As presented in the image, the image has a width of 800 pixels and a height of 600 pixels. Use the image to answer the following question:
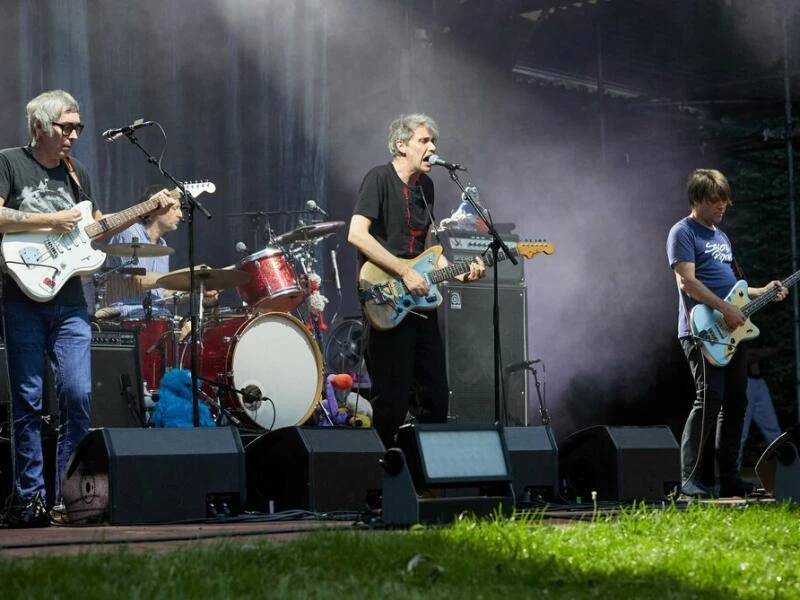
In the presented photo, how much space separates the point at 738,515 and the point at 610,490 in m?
1.43

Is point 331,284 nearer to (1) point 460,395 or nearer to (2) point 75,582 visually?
(1) point 460,395

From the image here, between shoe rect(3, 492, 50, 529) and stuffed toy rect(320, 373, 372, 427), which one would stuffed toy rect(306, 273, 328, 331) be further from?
shoe rect(3, 492, 50, 529)

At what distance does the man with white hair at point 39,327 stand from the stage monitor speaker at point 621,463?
2.62m

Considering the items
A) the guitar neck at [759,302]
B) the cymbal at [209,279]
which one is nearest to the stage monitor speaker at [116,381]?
the cymbal at [209,279]

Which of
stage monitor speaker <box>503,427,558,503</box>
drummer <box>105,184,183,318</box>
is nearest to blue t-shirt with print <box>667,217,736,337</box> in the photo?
stage monitor speaker <box>503,427,558,503</box>

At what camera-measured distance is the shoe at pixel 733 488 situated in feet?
25.0

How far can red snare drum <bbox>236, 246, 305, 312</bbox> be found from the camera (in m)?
9.64

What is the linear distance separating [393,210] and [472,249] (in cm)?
360

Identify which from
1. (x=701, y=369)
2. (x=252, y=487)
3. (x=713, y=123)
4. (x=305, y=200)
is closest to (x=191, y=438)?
(x=252, y=487)

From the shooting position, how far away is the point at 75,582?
331 cm

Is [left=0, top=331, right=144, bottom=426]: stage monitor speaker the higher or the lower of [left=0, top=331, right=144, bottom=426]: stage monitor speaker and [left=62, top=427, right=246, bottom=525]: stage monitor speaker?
the higher

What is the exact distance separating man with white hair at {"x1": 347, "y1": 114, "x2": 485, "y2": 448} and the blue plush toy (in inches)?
70.8

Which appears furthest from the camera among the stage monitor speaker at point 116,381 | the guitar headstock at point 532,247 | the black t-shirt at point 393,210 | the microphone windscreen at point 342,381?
the microphone windscreen at point 342,381

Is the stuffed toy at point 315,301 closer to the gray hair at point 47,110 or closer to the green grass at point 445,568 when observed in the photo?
the gray hair at point 47,110
